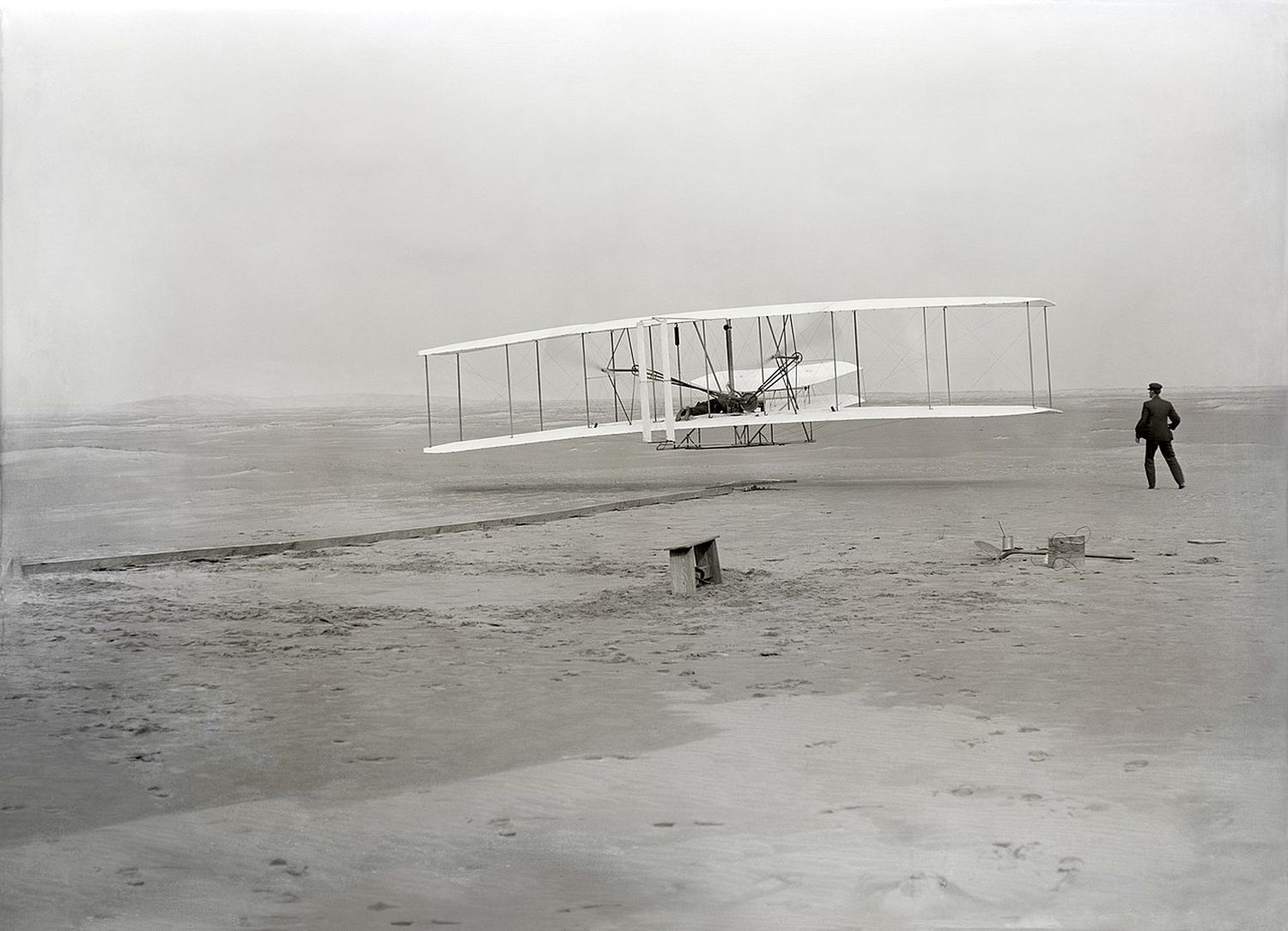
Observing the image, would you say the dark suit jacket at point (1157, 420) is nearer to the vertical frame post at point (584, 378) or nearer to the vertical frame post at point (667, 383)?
the vertical frame post at point (667, 383)

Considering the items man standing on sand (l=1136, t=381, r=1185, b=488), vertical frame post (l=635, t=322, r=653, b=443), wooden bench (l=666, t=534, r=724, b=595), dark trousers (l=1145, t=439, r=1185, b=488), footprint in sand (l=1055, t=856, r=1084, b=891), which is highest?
vertical frame post (l=635, t=322, r=653, b=443)

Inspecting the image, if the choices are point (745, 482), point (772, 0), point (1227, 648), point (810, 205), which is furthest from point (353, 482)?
point (1227, 648)

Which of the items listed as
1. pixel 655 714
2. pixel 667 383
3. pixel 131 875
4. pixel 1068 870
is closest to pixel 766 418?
pixel 667 383

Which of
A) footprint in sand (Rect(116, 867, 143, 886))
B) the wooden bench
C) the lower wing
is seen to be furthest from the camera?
the lower wing

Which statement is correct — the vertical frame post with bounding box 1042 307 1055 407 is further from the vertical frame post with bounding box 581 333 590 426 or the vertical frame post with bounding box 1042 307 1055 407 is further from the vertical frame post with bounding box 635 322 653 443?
the vertical frame post with bounding box 581 333 590 426

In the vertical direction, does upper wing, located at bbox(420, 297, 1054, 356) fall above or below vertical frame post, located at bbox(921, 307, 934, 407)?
above

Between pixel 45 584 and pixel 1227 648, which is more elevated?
pixel 45 584

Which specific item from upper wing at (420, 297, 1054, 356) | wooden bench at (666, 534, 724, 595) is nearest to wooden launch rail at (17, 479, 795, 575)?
upper wing at (420, 297, 1054, 356)

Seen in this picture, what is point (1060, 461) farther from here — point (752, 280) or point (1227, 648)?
point (1227, 648)
